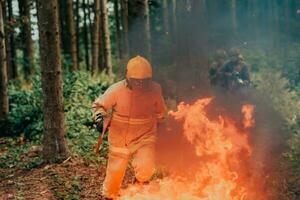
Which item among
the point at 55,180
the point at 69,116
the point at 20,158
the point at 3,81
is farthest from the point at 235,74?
the point at 3,81

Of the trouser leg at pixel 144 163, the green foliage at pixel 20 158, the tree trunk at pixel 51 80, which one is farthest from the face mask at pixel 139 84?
the green foliage at pixel 20 158

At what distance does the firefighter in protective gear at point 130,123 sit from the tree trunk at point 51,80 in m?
2.28

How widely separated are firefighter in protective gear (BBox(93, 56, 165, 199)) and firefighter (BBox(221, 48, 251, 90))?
594cm

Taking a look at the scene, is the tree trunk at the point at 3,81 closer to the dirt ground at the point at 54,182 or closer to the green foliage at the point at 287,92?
the dirt ground at the point at 54,182

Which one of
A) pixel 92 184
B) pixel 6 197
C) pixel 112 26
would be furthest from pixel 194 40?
pixel 112 26

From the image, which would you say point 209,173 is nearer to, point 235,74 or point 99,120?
point 99,120

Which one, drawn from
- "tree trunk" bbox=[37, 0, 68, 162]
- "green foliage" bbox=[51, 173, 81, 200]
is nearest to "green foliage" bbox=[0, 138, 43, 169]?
"tree trunk" bbox=[37, 0, 68, 162]

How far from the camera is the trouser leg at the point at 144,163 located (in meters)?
6.35

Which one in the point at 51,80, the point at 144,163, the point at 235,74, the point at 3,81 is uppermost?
the point at 51,80

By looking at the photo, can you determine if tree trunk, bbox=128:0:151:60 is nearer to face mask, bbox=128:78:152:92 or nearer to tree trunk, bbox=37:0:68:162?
tree trunk, bbox=37:0:68:162

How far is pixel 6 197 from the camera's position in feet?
23.9

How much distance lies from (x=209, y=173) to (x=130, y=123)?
4.96 ft

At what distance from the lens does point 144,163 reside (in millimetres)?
6344

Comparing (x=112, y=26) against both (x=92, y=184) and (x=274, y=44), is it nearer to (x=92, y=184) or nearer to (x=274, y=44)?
(x=274, y=44)
